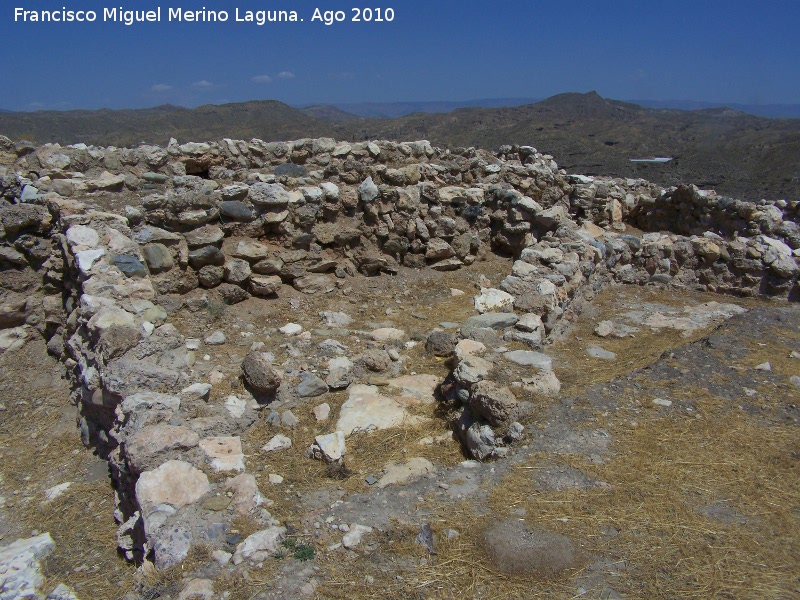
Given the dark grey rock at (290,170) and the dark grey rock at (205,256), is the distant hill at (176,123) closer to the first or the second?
the dark grey rock at (290,170)

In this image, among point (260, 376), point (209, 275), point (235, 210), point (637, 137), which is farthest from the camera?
point (637, 137)

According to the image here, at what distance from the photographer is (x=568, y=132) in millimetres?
58750

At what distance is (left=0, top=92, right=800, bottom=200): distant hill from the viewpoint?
37.0 m

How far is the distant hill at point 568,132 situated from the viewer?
3697 centimetres

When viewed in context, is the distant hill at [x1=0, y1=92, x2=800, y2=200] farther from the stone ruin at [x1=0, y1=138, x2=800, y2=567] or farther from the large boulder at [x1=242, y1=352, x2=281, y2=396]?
the large boulder at [x1=242, y1=352, x2=281, y2=396]

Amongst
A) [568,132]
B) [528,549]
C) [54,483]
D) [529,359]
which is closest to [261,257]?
[54,483]

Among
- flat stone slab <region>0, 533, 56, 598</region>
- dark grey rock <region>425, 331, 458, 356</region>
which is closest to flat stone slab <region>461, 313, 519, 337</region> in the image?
dark grey rock <region>425, 331, 458, 356</region>

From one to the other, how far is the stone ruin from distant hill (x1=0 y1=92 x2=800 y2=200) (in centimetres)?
2308

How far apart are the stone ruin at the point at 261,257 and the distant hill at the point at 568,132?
75.7 feet

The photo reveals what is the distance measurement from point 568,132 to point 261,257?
57153 mm

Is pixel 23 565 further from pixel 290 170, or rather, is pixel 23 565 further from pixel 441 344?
pixel 290 170

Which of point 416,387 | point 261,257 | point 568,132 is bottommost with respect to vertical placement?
point 416,387

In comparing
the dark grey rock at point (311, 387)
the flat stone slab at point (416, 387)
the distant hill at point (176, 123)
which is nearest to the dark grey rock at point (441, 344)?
the flat stone slab at point (416, 387)

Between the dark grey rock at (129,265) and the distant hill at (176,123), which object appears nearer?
the dark grey rock at (129,265)
